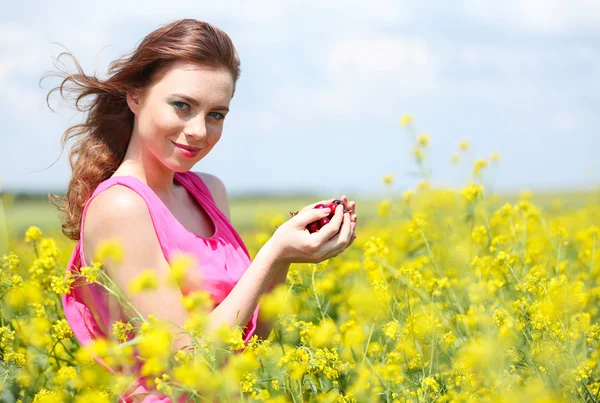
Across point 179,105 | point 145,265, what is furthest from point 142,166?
point 145,265

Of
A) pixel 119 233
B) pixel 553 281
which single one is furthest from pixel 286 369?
pixel 553 281

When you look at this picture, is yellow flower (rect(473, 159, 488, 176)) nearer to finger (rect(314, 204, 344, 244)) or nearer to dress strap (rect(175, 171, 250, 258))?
dress strap (rect(175, 171, 250, 258))

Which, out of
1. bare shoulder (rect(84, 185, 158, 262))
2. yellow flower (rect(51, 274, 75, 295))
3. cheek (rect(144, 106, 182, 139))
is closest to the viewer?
yellow flower (rect(51, 274, 75, 295))

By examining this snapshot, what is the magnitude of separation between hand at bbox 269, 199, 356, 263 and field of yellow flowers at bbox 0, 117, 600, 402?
13cm

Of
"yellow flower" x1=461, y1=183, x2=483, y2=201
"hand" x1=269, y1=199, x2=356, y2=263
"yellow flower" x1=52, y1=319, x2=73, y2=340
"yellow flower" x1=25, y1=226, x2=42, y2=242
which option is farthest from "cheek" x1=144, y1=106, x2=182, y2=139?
"yellow flower" x1=461, y1=183, x2=483, y2=201

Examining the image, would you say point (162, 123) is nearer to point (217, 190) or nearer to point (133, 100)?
point (133, 100)

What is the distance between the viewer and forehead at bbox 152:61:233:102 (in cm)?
203

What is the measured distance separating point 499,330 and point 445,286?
567mm

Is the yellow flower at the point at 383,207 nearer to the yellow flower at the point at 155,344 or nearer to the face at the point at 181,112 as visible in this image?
the face at the point at 181,112

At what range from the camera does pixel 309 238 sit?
182cm

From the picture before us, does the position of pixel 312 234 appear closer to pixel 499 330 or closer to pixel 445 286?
pixel 499 330

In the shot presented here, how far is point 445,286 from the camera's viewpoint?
8.64 feet

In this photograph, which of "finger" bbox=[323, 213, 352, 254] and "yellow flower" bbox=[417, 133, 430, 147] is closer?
"finger" bbox=[323, 213, 352, 254]

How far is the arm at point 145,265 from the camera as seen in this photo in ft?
6.12
